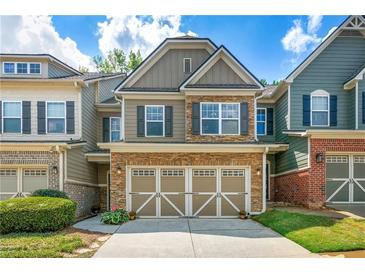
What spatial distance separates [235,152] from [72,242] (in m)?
7.09

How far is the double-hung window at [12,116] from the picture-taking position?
1497 cm

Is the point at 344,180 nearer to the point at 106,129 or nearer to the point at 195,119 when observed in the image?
the point at 195,119

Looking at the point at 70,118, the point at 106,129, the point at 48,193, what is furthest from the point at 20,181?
the point at 106,129

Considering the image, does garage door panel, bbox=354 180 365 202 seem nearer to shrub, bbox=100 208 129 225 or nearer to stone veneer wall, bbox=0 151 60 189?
shrub, bbox=100 208 129 225

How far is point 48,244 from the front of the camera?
8523 millimetres

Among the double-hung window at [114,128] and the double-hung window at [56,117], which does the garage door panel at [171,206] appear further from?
the double-hung window at [56,117]

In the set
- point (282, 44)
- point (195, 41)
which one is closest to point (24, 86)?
point (195, 41)

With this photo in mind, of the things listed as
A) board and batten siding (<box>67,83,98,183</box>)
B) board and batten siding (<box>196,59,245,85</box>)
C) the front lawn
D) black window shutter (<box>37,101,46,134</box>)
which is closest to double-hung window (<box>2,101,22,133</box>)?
black window shutter (<box>37,101,46,134</box>)

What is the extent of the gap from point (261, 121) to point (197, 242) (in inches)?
406

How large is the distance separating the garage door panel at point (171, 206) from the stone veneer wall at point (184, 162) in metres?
1.32

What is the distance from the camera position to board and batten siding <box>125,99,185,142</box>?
48.1 feet

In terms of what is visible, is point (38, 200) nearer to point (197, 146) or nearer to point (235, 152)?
point (197, 146)

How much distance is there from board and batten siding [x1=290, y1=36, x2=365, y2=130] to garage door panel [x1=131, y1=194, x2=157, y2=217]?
7619 mm
